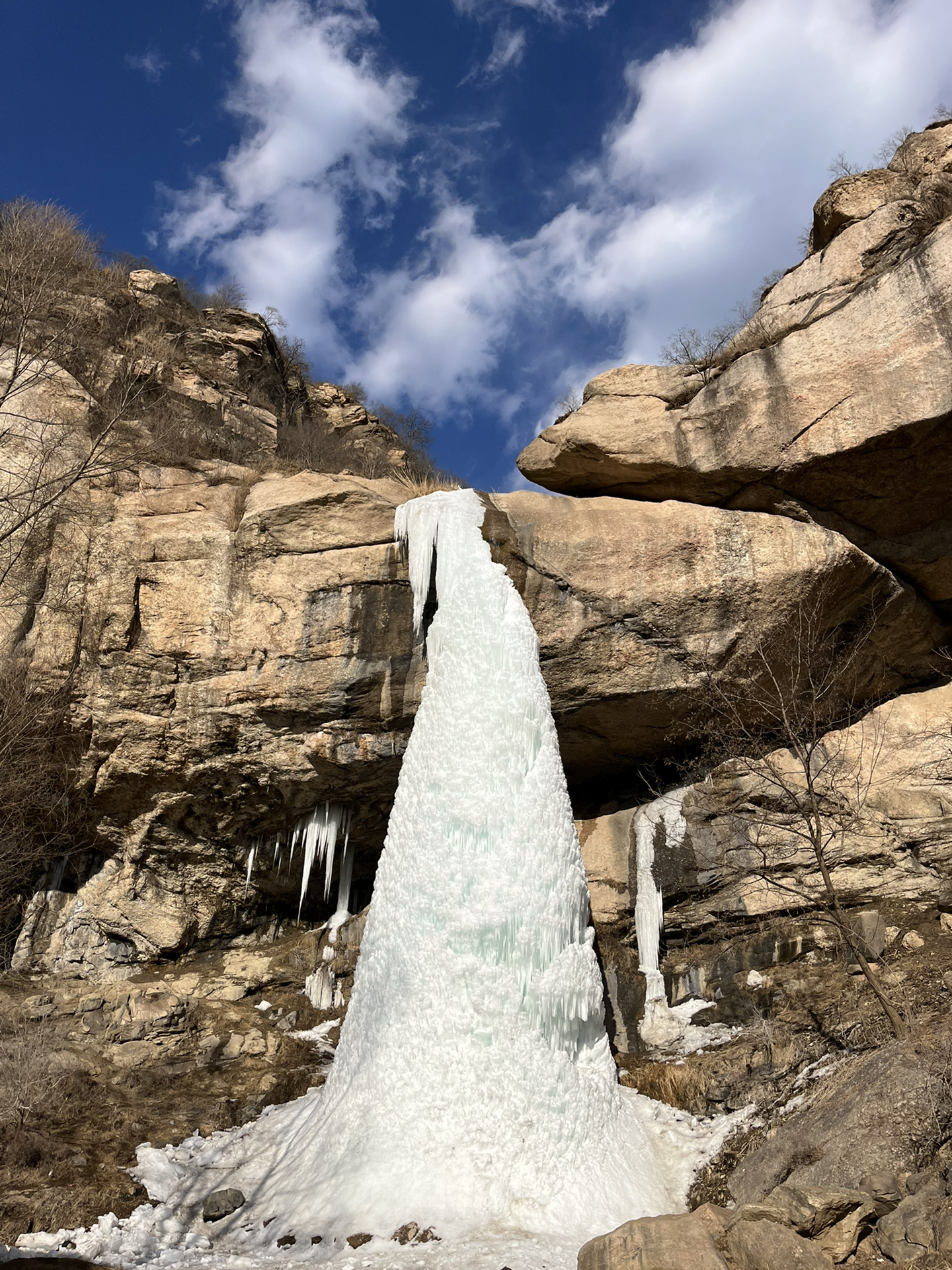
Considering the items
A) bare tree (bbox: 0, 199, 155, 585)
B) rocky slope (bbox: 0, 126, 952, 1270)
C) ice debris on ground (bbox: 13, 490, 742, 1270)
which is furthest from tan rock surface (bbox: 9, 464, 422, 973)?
ice debris on ground (bbox: 13, 490, 742, 1270)

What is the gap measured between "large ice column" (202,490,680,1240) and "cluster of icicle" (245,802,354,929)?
2001 mm

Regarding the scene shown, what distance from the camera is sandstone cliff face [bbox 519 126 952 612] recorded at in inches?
376

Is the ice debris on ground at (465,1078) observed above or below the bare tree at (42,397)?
below

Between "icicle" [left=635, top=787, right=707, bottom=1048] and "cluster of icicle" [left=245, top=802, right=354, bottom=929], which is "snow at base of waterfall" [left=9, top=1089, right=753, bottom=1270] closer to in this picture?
"icicle" [left=635, top=787, right=707, bottom=1048]

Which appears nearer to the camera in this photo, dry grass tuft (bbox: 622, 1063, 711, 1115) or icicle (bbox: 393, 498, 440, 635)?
dry grass tuft (bbox: 622, 1063, 711, 1115)

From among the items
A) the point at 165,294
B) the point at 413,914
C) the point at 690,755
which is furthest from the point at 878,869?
Answer: the point at 165,294

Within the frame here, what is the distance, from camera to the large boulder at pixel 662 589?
10.3 metres

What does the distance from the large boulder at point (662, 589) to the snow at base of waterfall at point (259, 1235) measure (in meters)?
4.77

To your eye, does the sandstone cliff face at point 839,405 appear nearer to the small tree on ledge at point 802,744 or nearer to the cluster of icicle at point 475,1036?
the small tree on ledge at point 802,744

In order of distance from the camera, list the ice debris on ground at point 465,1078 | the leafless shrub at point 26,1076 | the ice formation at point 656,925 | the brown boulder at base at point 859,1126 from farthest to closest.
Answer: the ice formation at point 656,925
the leafless shrub at point 26,1076
the ice debris on ground at point 465,1078
the brown boulder at base at point 859,1126

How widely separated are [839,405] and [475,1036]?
7.99 metres

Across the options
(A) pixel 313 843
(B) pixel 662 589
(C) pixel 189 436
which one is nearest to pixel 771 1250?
(B) pixel 662 589

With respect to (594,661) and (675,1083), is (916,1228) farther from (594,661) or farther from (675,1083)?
(594,661)

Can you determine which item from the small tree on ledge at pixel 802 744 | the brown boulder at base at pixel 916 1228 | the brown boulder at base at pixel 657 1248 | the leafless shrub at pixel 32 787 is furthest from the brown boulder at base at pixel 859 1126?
the leafless shrub at pixel 32 787
